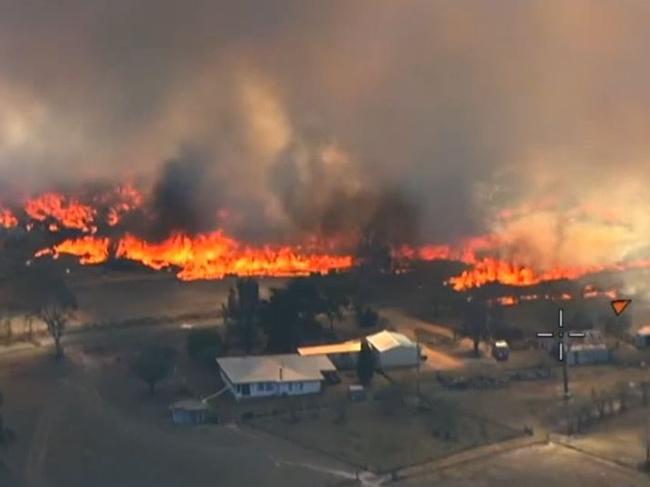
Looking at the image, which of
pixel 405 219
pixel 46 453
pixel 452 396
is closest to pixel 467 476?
pixel 452 396

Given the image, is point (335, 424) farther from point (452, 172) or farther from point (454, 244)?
point (452, 172)

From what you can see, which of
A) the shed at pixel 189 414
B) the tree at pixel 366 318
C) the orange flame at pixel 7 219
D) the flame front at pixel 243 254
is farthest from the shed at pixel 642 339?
the orange flame at pixel 7 219

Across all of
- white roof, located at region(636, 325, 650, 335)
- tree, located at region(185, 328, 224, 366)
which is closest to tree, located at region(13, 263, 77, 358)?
tree, located at region(185, 328, 224, 366)

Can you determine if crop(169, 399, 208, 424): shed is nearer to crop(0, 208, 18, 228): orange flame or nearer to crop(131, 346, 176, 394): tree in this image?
crop(131, 346, 176, 394): tree

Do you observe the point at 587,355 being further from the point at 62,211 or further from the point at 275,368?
the point at 62,211

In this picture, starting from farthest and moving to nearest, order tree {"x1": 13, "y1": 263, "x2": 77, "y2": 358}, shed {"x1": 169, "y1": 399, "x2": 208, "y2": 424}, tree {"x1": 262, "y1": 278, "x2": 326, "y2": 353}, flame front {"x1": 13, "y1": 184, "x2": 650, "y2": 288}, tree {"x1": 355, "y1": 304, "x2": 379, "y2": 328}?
flame front {"x1": 13, "y1": 184, "x2": 650, "y2": 288}, tree {"x1": 355, "y1": 304, "x2": 379, "y2": 328}, tree {"x1": 13, "y1": 263, "x2": 77, "y2": 358}, tree {"x1": 262, "y1": 278, "x2": 326, "y2": 353}, shed {"x1": 169, "y1": 399, "x2": 208, "y2": 424}

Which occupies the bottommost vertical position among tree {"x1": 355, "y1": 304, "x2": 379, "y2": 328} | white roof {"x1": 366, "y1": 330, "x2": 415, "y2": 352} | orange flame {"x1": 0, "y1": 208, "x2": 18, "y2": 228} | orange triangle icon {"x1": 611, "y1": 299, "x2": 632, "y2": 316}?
white roof {"x1": 366, "y1": 330, "x2": 415, "y2": 352}
